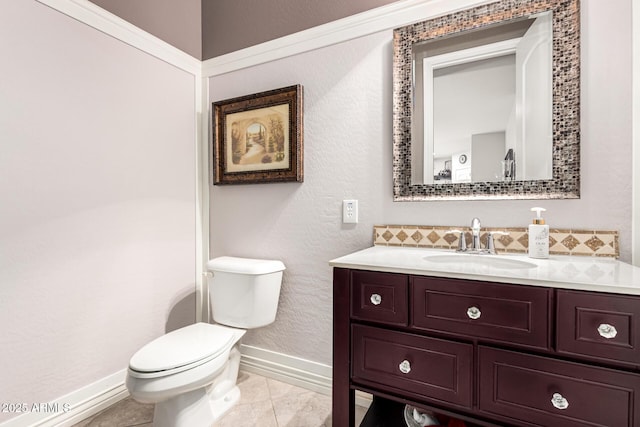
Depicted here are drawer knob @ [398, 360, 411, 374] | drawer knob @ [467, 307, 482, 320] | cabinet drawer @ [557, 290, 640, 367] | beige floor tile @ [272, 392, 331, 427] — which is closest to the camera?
cabinet drawer @ [557, 290, 640, 367]

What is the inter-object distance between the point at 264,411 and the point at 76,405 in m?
0.89

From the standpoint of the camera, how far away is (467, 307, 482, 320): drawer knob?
3.05 ft

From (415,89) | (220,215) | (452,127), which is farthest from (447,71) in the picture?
(220,215)

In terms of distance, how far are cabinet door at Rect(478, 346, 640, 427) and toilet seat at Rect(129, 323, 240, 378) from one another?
3.43ft

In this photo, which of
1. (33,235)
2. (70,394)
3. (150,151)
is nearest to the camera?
(33,235)

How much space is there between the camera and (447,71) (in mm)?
1434

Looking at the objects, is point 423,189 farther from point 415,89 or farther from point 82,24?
point 82,24

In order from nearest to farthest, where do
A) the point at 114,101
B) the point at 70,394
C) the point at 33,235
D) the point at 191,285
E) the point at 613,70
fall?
the point at 613,70 < the point at 33,235 < the point at 70,394 < the point at 114,101 < the point at 191,285

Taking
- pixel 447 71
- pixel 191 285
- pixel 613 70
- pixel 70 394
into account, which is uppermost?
pixel 447 71

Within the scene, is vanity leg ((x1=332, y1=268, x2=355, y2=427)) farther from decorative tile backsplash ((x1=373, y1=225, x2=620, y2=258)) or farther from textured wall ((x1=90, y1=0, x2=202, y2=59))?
textured wall ((x1=90, y1=0, x2=202, y2=59))

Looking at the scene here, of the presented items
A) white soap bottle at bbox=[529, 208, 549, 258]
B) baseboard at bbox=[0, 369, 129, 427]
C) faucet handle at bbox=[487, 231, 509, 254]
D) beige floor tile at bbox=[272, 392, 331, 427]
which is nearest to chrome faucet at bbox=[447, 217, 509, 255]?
faucet handle at bbox=[487, 231, 509, 254]

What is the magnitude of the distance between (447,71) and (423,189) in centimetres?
55

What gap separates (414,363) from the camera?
1.02 metres

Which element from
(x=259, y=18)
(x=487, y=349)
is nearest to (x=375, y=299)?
(x=487, y=349)
